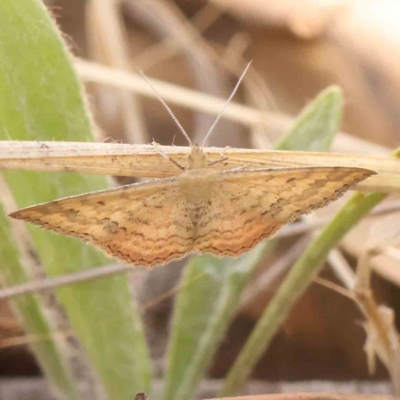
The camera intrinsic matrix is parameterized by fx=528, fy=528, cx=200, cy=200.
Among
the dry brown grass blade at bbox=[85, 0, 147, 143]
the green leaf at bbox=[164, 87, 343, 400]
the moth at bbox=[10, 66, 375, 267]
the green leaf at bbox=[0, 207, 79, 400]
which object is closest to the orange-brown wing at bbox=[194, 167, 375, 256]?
the moth at bbox=[10, 66, 375, 267]

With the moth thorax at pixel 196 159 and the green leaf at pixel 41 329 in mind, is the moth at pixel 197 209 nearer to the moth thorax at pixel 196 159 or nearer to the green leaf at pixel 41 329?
the moth thorax at pixel 196 159

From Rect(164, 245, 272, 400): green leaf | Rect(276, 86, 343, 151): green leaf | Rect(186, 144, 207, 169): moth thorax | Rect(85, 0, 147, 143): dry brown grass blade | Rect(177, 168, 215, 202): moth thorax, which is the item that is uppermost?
Rect(85, 0, 147, 143): dry brown grass blade

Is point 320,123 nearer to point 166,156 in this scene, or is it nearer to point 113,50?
point 166,156

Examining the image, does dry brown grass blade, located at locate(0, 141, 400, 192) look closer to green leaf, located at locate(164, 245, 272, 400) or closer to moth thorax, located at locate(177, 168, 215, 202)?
moth thorax, located at locate(177, 168, 215, 202)

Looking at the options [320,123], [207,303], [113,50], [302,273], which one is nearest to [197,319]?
[207,303]

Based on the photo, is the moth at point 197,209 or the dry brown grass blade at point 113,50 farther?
the dry brown grass blade at point 113,50

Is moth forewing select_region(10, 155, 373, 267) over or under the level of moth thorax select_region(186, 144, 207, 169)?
under

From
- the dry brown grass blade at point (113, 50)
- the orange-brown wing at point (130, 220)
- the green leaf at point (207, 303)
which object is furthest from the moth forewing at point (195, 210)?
the dry brown grass blade at point (113, 50)
